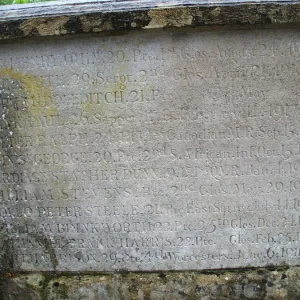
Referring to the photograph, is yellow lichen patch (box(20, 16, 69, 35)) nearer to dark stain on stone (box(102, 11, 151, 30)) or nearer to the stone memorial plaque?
the stone memorial plaque

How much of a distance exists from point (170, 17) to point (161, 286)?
1.88 metres

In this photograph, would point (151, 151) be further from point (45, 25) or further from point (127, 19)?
point (45, 25)

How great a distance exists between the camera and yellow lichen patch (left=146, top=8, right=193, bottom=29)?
2611 mm

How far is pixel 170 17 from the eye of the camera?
2.62 meters

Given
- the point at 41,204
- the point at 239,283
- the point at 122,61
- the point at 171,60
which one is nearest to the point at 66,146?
the point at 41,204

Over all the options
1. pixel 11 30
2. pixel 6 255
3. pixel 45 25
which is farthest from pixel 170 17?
pixel 6 255

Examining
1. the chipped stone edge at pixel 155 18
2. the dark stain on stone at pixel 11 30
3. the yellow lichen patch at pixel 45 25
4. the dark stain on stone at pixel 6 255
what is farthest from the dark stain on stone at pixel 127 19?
the dark stain on stone at pixel 6 255

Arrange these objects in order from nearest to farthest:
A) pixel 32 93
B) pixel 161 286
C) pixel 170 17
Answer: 1. pixel 170 17
2. pixel 32 93
3. pixel 161 286

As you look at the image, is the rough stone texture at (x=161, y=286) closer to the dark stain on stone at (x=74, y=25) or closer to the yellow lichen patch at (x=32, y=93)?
the yellow lichen patch at (x=32, y=93)

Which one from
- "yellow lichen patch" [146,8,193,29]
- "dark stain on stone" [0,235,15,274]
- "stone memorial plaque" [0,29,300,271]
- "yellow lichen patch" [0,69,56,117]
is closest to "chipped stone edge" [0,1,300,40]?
"yellow lichen patch" [146,8,193,29]

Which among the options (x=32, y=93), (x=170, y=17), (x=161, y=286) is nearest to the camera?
(x=170, y=17)

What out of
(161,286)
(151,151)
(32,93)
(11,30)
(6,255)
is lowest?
(161,286)

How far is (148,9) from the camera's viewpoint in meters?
2.62

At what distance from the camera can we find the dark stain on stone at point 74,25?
8.72ft
